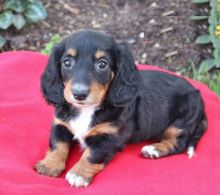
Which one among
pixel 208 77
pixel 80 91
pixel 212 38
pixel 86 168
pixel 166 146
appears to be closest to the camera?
pixel 80 91

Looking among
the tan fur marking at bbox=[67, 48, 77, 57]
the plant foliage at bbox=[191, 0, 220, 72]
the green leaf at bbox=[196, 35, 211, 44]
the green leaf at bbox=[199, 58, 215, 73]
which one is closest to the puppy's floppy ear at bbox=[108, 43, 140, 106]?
the tan fur marking at bbox=[67, 48, 77, 57]

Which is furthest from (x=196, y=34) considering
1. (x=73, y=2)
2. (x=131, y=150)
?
(x=131, y=150)

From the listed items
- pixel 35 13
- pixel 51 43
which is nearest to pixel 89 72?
pixel 51 43

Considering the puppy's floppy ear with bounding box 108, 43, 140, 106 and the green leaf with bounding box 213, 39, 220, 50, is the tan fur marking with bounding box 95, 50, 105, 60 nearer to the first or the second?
the puppy's floppy ear with bounding box 108, 43, 140, 106

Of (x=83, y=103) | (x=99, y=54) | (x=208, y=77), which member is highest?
(x=99, y=54)

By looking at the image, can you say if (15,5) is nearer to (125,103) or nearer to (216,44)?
(216,44)

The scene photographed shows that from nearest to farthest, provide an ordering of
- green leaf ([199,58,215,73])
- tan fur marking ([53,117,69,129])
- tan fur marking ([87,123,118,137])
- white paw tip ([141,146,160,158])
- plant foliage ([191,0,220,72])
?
1. tan fur marking ([87,123,118,137])
2. tan fur marking ([53,117,69,129])
3. white paw tip ([141,146,160,158])
4. plant foliage ([191,0,220,72])
5. green leaf ([199,58,215,73])

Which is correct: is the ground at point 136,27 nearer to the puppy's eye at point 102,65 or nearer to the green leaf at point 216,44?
the green leaf at point 216,44
